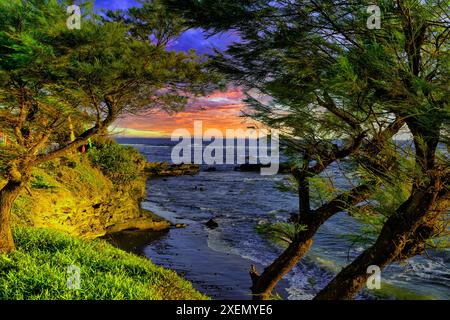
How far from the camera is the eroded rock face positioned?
1173 centimetres

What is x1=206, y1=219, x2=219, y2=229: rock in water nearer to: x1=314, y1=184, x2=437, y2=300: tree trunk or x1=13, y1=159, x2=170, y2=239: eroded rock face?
x1=13, y1=159, x2=170, y2=239: eroded rock face

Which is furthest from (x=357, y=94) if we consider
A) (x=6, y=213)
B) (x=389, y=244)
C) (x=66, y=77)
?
(x=6, y=213)

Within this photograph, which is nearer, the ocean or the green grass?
the green grass

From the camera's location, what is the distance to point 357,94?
9.86 ft

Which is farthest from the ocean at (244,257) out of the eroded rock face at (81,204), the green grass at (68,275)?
the green grass at (68,275)

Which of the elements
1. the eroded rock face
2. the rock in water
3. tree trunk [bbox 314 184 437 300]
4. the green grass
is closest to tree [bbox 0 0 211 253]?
the green grass

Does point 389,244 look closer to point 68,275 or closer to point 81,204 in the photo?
point 68,275

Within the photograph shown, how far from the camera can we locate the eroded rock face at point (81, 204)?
38.5 feet

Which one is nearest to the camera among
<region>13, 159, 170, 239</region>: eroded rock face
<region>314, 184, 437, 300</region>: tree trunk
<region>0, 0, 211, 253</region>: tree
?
<region>314, 184, 437, 300</region>: tree trunk

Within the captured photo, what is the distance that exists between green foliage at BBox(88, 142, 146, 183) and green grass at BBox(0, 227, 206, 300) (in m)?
7.62

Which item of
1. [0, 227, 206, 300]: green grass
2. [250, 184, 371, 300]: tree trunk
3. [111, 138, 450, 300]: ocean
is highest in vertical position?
[250, 184, 371, 300]: tree trunk

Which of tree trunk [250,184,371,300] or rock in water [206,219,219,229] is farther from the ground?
tree trunk [250,184,371,300]

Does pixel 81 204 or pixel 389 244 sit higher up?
pixel 389 244

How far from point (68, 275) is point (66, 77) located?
354 centimetres
